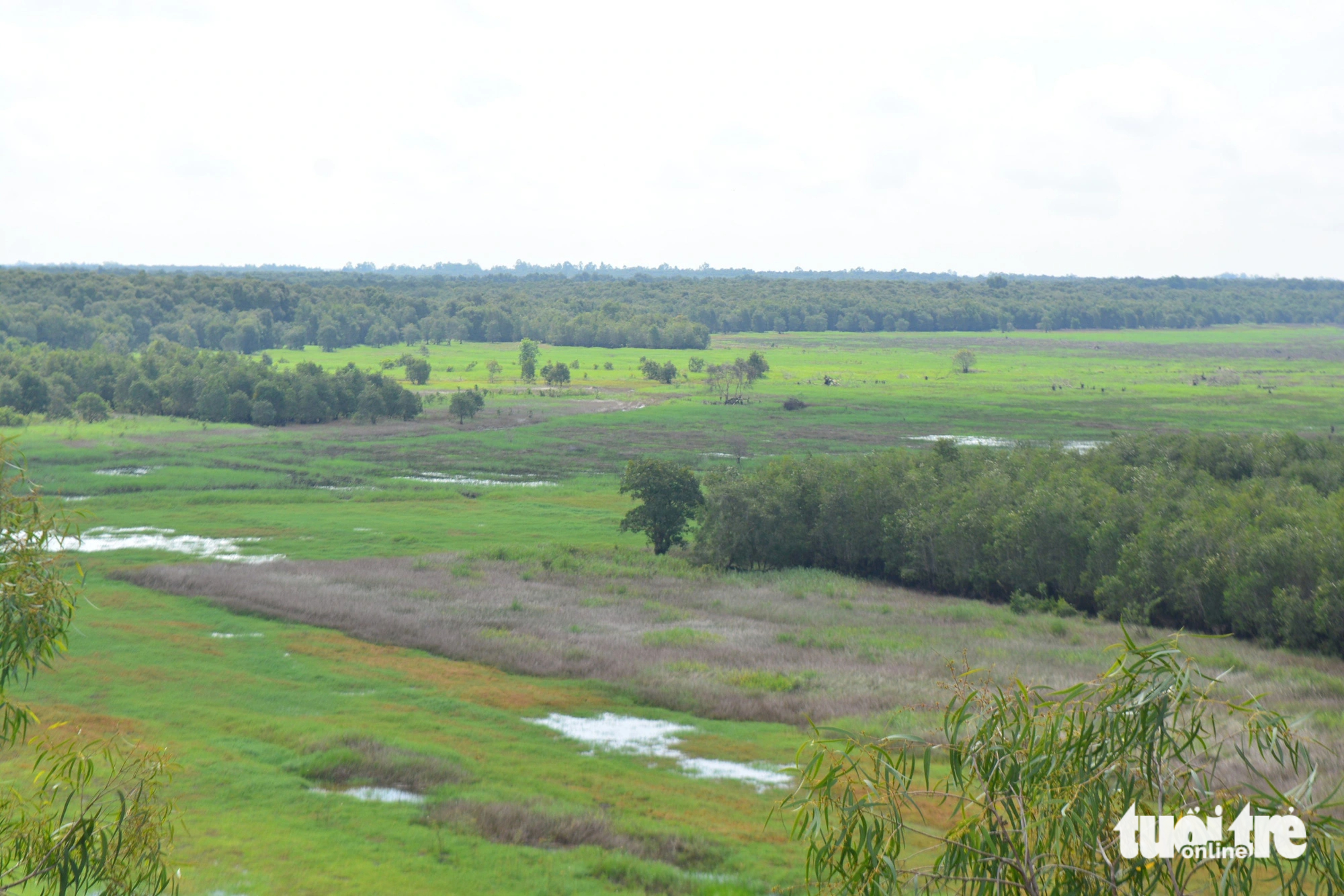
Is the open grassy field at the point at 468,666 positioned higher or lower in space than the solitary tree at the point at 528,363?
lower

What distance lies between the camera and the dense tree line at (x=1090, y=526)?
119 ft

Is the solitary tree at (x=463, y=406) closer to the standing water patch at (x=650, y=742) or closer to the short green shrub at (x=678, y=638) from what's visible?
the short green shrub at (x=678, y=638)

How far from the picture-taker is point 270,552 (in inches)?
2100

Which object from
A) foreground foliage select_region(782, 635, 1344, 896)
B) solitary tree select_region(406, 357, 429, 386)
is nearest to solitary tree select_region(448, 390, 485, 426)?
solitary tree select_region(406, 357, 429, 386)

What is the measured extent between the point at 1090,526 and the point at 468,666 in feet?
89.5

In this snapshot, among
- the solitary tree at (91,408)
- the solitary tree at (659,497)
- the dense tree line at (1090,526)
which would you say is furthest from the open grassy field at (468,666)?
the solitary tree at (91,408)

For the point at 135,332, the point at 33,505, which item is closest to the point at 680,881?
the point at 33,505

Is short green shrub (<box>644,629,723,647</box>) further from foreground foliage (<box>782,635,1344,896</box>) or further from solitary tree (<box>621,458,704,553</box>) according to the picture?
foreground foliage (<box>782,635,1344,896</box>)

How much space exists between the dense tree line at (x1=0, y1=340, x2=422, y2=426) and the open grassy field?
28.0 m

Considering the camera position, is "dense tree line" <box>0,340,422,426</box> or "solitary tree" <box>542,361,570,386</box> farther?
"solitary tree" <box>542,361,570,386</box>

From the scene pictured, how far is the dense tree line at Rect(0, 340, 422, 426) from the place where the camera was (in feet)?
361

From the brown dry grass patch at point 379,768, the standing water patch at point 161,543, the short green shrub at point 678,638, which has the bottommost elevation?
the standing water patch at point 161,543

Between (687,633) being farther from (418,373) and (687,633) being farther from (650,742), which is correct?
(418,373)

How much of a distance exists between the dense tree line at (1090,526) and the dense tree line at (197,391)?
238 feet
